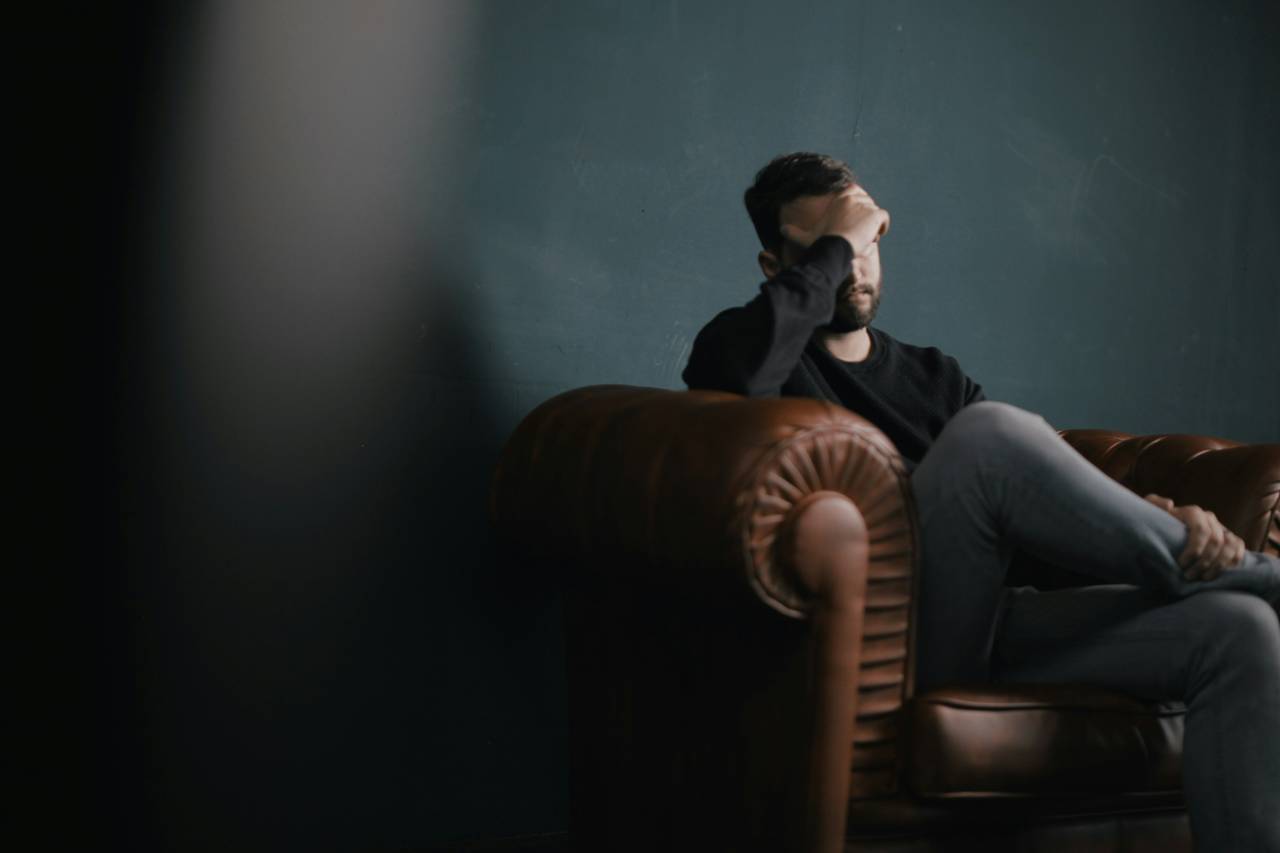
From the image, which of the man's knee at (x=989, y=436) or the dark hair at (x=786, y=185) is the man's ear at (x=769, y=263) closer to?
the dark hair at (x=786, y=185)

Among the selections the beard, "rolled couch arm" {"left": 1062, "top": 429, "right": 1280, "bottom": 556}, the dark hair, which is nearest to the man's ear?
the dark hair

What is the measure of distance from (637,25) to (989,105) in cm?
83

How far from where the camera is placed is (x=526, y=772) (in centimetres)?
191

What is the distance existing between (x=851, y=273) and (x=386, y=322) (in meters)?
0.69

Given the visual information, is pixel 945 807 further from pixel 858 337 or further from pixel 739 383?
pixel 858 337

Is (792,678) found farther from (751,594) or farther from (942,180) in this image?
(942,180)

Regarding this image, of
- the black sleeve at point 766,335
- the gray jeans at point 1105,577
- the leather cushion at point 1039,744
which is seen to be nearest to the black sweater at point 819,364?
the black sleeve at point 766,335

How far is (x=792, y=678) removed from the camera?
1.24 m

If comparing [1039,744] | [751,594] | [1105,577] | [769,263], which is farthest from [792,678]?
[769,263]

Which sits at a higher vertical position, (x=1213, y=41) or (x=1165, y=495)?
(x=1213, y=41)

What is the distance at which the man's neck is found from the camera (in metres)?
1.85

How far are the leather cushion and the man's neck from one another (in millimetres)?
646

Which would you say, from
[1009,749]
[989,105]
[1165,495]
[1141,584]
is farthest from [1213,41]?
[1009,749]

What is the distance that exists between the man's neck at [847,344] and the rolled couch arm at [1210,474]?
0.48 meters
